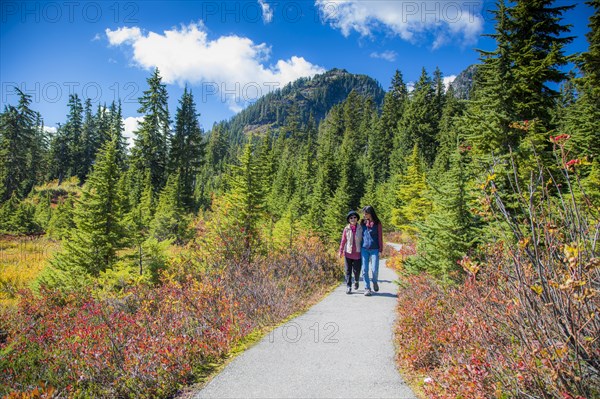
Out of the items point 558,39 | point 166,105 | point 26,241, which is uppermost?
point 166,105

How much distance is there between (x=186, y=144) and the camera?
46.1 m

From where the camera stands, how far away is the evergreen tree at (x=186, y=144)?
146 feet

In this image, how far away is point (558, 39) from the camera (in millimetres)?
13906

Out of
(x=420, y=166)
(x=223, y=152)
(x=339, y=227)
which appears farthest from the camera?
(x=223, y=152)

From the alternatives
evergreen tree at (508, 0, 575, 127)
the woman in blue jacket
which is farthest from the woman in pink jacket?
evergreen tree at (508, 0, 575, 127)

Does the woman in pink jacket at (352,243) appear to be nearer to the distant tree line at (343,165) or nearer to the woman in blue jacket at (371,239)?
the woman in blue jacket at (371,239)

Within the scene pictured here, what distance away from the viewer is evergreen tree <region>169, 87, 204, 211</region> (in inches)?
1754

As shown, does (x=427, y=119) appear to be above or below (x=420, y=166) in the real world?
above

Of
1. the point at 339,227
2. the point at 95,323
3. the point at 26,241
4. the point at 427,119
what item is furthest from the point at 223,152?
the point at 95,323

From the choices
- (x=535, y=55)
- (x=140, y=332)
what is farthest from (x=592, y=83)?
(x=140, y=332)

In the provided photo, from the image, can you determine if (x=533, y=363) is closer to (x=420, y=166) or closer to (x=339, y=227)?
(x=339, y=227)

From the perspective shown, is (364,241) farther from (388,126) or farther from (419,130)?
(388,126)

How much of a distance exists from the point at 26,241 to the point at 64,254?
23174mm

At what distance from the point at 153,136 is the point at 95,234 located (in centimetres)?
3450
